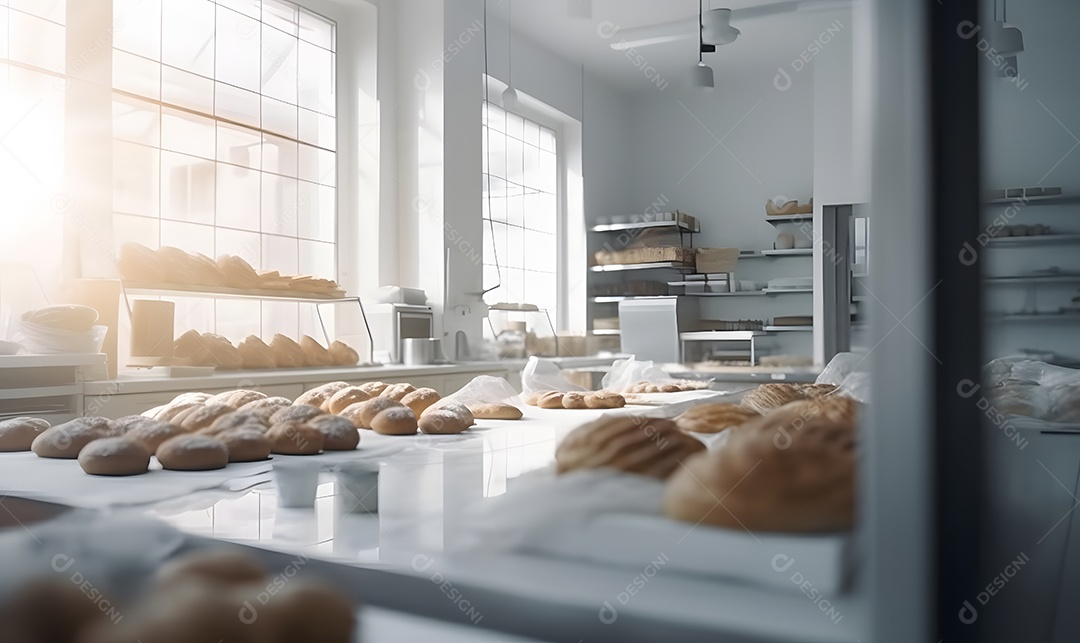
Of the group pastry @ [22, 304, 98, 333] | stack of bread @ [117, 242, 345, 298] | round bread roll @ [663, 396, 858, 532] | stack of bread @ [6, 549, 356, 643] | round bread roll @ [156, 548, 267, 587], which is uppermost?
stack of bread @ [117, 242, 345, 298]

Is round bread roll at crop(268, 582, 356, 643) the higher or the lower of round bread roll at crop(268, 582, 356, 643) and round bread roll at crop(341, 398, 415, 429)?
the lower

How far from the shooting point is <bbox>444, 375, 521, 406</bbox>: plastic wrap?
0.94m

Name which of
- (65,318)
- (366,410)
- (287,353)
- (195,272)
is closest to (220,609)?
(366,410)

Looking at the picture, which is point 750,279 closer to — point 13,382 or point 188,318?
point 13,382

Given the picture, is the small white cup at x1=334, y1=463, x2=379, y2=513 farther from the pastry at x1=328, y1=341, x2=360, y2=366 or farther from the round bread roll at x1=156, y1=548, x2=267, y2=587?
the pastry at x1=328, y1=341, x2=360, y2=366

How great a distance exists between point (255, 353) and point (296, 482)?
2059 millimetres

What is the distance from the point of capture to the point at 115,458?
1.83 ft

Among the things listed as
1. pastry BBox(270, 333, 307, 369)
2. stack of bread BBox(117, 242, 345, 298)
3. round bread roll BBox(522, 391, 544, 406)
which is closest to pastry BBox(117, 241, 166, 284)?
stack of bread BBox(117, 242, 345, 298)

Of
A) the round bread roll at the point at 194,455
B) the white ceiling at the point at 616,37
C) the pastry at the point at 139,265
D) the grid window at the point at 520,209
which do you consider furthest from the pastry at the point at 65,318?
the grid window at the point at 520,209

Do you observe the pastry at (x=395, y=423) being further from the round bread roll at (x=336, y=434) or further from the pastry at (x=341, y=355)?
the pastry at (x=341, y=355)

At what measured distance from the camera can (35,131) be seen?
6.89 feet

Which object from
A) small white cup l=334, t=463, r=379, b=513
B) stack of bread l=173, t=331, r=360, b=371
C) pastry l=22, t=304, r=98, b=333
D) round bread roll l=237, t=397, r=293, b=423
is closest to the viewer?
small white cup l=334, t=463, r=379, b=513

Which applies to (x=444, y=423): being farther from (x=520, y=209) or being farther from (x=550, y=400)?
(x=520, y=209)

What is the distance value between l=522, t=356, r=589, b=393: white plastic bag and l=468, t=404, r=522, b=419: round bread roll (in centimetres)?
7
